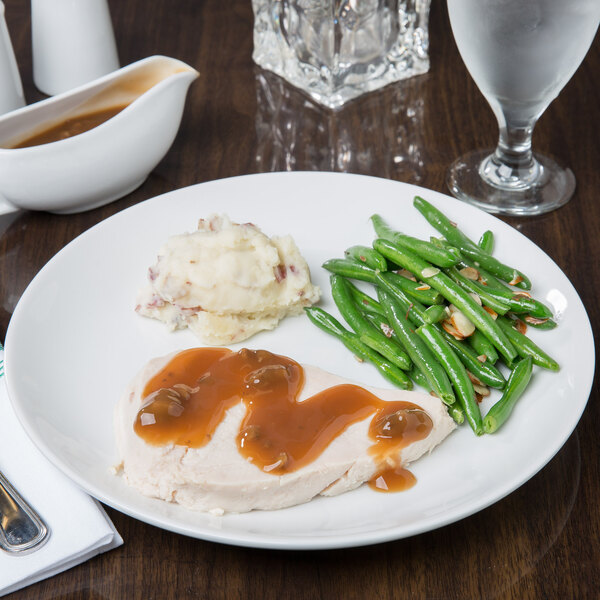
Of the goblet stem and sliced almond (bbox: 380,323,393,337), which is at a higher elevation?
→ sliced almond (bbox: 380,323,393,337)

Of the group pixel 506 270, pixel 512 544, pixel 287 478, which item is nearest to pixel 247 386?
pixel 287 478

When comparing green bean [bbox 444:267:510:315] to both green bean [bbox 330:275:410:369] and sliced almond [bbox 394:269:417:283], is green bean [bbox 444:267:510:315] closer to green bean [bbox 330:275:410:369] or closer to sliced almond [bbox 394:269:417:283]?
sliced almond [bbox 394:269:417:283]

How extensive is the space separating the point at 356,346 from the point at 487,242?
0.51 meters

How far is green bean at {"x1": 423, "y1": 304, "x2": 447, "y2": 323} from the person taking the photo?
6.40ft

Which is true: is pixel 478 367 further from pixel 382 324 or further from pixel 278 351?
pixel 278 351

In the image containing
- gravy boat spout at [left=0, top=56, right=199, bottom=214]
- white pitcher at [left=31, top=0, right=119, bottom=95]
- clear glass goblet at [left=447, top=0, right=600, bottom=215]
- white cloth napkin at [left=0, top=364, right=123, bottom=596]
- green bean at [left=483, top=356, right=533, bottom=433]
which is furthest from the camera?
white pitcher at [left=31, top=0, right=119, bottom=95]

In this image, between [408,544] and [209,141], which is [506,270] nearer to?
[408,544]

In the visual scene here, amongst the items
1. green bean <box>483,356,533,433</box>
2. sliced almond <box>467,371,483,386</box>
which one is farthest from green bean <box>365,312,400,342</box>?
green bean <box>483,356,533,433</box>

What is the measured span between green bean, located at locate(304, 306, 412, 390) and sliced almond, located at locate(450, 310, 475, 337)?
0.17 meters

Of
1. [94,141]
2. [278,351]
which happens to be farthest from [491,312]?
[94,141]

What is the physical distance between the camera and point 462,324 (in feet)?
6.45

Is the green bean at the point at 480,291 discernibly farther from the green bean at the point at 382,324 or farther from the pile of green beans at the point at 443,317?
the green bean at the point at 382,324

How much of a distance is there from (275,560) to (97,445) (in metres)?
0.46

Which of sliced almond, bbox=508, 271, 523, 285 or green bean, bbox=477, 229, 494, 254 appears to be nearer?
sliced almond, bbox=508, 271, 523, 285
